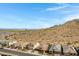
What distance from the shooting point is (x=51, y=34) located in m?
2.81

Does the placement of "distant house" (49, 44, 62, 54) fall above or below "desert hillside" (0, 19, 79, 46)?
below

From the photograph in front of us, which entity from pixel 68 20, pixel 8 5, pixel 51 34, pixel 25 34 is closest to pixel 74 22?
pixel 68 20

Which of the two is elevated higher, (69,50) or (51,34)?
(51,34)

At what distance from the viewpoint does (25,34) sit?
2.84 metres

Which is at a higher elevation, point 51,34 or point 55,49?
point 51,34

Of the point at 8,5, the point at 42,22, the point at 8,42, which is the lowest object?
the point at 8,42

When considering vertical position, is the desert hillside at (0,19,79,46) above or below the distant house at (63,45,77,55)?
above

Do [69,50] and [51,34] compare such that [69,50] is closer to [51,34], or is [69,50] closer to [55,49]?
[55,49]

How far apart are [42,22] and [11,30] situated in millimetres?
349

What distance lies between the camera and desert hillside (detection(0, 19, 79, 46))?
2795mm

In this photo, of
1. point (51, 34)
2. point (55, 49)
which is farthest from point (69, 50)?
point (51, 34)

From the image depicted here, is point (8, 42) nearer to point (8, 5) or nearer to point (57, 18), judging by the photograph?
point (8, 5)

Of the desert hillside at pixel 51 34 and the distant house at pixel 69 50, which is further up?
the desert hillside at pixel 51 34

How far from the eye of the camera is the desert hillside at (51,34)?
110 inches
